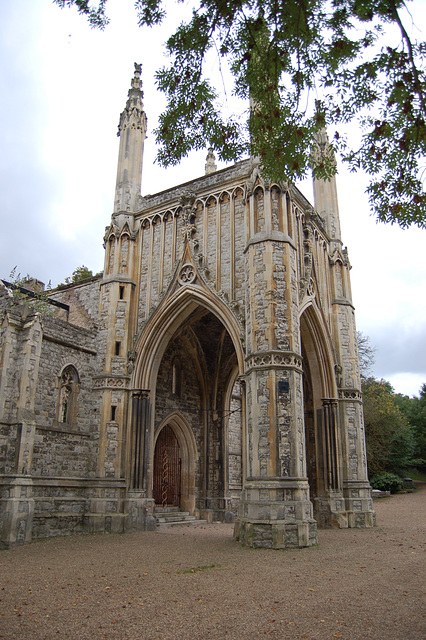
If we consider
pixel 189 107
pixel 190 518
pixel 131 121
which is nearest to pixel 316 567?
pixel 189 107

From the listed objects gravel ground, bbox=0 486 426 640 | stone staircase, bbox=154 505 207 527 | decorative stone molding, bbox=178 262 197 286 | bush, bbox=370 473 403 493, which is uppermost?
decorative stone molding, bbox=178 262 197 286

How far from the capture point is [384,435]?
1175 inches

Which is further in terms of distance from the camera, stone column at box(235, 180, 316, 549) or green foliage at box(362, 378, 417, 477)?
green foliage at box(362, 378, 417, 477)

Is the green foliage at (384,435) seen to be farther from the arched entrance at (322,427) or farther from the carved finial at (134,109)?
the carved finial at (134,109)

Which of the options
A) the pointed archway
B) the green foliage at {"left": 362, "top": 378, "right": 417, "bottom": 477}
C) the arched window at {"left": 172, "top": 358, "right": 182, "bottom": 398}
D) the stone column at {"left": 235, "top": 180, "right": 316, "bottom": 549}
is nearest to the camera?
the stone column at {"left": 235, "top": 180, "right": 316, "bottom": 549}

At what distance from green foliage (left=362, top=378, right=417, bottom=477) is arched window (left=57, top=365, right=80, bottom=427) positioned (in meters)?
19.2

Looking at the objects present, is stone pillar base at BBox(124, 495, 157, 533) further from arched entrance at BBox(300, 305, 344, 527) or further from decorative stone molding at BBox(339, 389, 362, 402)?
decorative stone molding at BBox(339, 389, 362, 402)

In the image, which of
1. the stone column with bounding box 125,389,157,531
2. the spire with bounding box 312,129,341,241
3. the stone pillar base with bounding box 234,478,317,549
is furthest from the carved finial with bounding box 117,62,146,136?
the stone pillar base with bounding box 234,478,317,549

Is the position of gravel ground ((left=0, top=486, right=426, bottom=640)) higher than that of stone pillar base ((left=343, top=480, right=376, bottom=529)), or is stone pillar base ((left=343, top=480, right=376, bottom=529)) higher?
stone pillar base ((left=343, top=480, right=376, bottom=529))

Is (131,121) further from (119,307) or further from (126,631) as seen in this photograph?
(126,631)

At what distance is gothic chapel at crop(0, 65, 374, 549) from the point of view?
40.1 ft

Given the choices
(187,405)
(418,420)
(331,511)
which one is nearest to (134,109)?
(187,405)

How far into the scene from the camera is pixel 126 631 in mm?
5137

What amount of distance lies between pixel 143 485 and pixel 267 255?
7463mm
